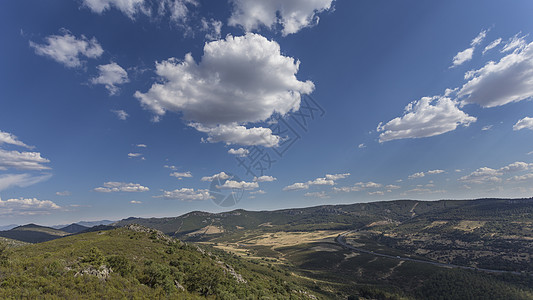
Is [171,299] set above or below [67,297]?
below

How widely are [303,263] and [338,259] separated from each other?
99.9 ft

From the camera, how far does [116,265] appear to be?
3003 cm

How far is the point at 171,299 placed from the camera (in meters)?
26.5

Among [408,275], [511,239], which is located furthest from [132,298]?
[511,239]

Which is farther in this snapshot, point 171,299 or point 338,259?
point 338,259

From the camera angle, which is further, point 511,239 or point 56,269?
point 511,239

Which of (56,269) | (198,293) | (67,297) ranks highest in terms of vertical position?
Result: (56,269)

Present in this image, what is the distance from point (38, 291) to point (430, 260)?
22391 centimetres

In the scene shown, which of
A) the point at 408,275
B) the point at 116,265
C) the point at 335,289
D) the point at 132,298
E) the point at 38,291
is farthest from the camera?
the point at 408,275

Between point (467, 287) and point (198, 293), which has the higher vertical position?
point (198, 293)

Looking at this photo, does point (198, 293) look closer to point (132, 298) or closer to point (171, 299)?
point (171, 299)

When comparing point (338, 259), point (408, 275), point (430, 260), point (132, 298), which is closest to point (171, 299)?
point (132, 298)

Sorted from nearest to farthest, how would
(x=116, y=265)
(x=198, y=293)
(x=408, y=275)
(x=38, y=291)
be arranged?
(x=38, y=291)
(x=116, y=265)
(x=198, y=293)
(x=408, y=275)

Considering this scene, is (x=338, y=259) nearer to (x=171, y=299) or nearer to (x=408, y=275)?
(x=408, y=275)
